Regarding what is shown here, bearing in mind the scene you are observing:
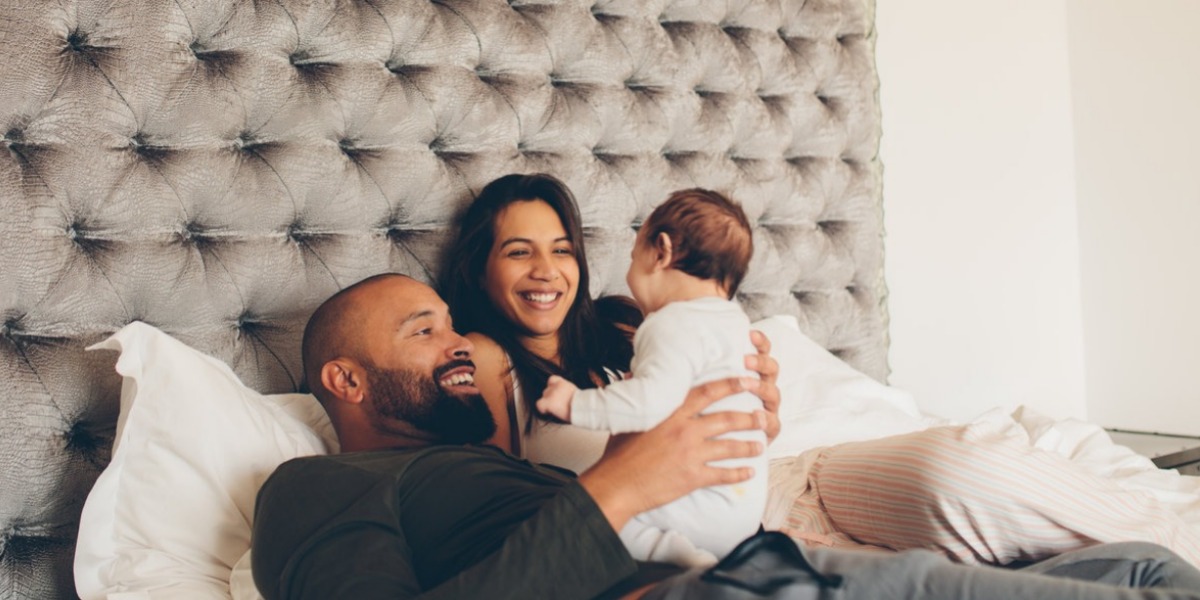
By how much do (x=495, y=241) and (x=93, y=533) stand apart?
854 mm

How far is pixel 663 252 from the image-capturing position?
136 cm

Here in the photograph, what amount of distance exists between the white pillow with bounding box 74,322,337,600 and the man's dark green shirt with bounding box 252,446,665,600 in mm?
248

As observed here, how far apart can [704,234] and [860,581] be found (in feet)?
1.62

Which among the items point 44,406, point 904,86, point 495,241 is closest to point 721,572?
point 495,241

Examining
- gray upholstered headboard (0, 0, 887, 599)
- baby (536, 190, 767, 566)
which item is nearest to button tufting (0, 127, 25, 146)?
gray upholstered headboard (0, 0, 887, 599)

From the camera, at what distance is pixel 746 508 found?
1.31 meters

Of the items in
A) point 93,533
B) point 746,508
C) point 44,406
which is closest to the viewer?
point 746,508

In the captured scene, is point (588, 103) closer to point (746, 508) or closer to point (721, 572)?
point (746, 508)

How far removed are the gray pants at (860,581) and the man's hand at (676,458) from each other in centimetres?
16

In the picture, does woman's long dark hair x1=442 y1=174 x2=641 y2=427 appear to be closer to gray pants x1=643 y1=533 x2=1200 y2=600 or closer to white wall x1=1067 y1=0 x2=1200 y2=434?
gray pants x1=643 y1=533 x2=1200 y2=600

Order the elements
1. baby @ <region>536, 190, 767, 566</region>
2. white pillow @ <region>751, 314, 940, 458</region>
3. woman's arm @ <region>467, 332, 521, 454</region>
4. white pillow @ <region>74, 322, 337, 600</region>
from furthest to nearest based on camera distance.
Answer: white pillow @ <region>751, 314, 940, 458</region> < woman's arm @ <region>467, 332, 521, 454</region> < white pillow @ <region>74, 322, 337, 600</region> < baby @ <region>536, 190, 767, 566</region>

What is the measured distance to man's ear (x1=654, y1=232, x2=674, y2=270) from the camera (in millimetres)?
1351

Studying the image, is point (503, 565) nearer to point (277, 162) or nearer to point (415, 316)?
point (415, 316)

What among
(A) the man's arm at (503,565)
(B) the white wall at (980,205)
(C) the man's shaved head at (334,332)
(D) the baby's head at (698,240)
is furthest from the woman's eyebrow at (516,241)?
(B) the white wall at (980,205)
